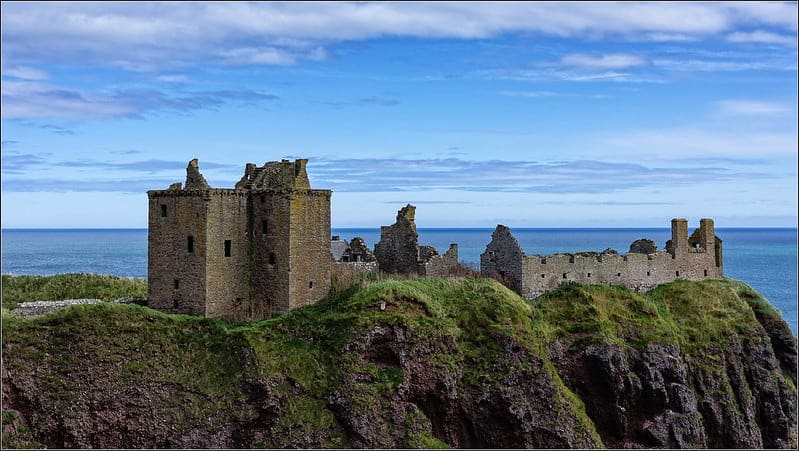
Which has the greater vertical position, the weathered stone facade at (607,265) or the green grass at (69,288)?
the weathered stone facade at (607,265)

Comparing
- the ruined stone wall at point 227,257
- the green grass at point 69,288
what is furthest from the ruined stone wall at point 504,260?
the green grass at point 69,288

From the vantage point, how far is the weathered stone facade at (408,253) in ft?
159

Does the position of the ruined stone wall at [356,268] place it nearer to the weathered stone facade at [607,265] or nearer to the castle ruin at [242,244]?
the castle ruin at [242,244]

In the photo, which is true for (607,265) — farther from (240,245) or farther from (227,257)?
(227,257)

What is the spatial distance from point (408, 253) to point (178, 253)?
1291cm

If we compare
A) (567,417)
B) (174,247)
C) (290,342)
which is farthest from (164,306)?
(567,417)

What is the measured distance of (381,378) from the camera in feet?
125

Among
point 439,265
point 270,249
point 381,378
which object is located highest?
point 270,249

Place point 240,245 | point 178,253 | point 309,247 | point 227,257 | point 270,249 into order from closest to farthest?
point 178,253 → point 227,257 → point 270,249 → point 240,245 → point 309,247

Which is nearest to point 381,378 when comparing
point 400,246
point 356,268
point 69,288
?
point 356,268

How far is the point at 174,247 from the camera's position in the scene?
135ft

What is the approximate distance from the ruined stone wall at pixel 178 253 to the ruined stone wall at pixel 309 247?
3.95m

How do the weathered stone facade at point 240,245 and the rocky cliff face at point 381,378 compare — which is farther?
the weathered stone facade at point 240,245

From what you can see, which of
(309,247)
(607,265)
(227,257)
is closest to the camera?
(227,257)
